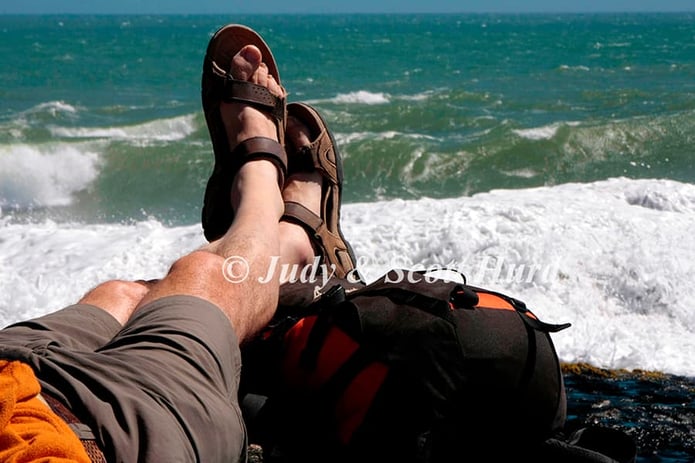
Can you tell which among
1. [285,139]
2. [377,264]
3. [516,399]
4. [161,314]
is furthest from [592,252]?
[161,314]

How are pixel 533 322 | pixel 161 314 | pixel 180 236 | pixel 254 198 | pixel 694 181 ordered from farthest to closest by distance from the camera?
pixel 694 181 < pixel 180 236 < pixel 254 198 < pixel 533 322 < pixel 161 314

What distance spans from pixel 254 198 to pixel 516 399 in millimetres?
991

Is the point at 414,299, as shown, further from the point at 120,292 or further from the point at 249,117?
the point at 249,117

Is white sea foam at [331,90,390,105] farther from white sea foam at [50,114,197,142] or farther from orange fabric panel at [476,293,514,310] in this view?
orange fabric panel at [476,293,514,310]

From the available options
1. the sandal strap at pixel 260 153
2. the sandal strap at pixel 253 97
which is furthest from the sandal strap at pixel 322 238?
the sandal strap at pixel 253 97

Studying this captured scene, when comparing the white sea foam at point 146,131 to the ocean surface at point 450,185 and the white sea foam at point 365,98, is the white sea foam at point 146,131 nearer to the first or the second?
the ocean surface at point 450,185

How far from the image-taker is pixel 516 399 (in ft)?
5.80

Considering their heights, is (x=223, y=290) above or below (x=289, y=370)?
above

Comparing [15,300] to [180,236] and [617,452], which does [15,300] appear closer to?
[180,236]

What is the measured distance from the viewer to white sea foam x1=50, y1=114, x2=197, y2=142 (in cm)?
1024

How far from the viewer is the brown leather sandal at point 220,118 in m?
2.79

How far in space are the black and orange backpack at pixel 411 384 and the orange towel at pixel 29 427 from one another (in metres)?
0.69

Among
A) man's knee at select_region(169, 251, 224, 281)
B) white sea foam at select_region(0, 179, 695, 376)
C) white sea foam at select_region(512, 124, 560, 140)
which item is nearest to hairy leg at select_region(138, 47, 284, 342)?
man's knee at select_region(169, 251, 224, 281)

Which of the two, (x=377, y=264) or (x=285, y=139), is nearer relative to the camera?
(x=285, y=139)
